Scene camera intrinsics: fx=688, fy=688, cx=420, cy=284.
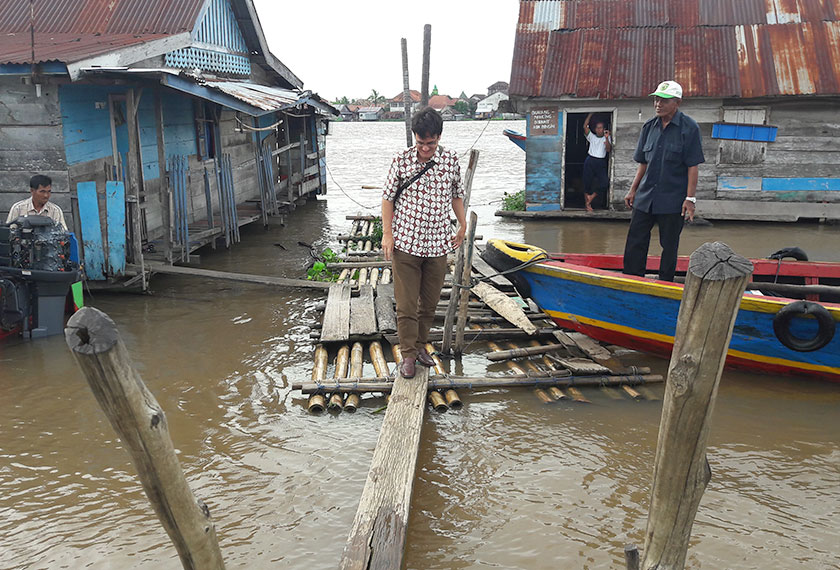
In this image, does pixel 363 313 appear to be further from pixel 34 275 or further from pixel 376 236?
pixel 376 236

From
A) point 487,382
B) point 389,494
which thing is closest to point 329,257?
point 487,382

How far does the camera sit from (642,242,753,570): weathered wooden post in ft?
7.38

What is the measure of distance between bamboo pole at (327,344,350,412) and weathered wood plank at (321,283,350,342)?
0.15m

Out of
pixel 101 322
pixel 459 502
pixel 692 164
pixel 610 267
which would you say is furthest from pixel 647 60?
pixel 101 322

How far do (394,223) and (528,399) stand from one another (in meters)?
1.84

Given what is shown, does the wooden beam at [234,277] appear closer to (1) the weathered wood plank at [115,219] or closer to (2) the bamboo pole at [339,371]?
(1) the weathered wood plank at [115,219]

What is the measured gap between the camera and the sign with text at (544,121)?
13727mm

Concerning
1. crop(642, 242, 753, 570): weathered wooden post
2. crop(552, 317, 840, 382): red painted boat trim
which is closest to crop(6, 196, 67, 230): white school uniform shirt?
crop(552, 317, 840, 382): red painted boat trim

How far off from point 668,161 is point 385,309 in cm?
322

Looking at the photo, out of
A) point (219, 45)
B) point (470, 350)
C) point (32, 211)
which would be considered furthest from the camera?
point (219, 45)

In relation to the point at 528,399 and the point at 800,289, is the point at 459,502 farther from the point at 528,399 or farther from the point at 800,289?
the point at 800,289

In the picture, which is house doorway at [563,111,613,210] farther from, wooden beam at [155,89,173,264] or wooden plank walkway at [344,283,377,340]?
wooden beam at [155,89,173,264]

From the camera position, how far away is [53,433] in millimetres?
5016

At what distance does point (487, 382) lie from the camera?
18.6ft
